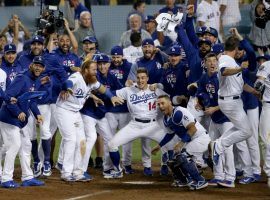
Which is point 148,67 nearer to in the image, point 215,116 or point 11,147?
point 215,116

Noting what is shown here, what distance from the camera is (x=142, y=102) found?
12656 millimetres

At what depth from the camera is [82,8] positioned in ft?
55.4

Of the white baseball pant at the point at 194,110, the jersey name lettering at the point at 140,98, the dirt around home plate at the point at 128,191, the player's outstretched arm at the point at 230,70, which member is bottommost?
the dirt around home plate at the point at 128,191

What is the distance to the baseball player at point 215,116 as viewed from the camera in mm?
11664

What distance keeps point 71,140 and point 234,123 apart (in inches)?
94.0

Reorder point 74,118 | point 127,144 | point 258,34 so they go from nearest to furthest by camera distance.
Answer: point 74,118, point 127,144, point 258,34

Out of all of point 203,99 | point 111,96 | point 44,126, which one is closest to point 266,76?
point 203,99

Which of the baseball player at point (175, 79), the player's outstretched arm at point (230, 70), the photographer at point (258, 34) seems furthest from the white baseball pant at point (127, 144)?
the photographer at point (258, 34)

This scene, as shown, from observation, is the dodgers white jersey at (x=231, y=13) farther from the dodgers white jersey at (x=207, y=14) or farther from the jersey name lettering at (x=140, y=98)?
the jersey name lettering at (x=140, y=98)

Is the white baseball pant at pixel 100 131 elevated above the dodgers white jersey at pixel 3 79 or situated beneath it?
situated beneath

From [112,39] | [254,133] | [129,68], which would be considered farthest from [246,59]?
[112,39]

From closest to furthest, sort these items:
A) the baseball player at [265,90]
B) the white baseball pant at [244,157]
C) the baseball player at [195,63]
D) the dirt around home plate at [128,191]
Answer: the dirt around home plate at [128,191] → the baseball player at [265,90] → the white baseball pant at [244,157] → the baseball player at [195,63]

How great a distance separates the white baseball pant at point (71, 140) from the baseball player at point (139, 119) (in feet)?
1.62

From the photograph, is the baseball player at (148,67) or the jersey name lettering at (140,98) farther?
the baseball player at (148,67)
